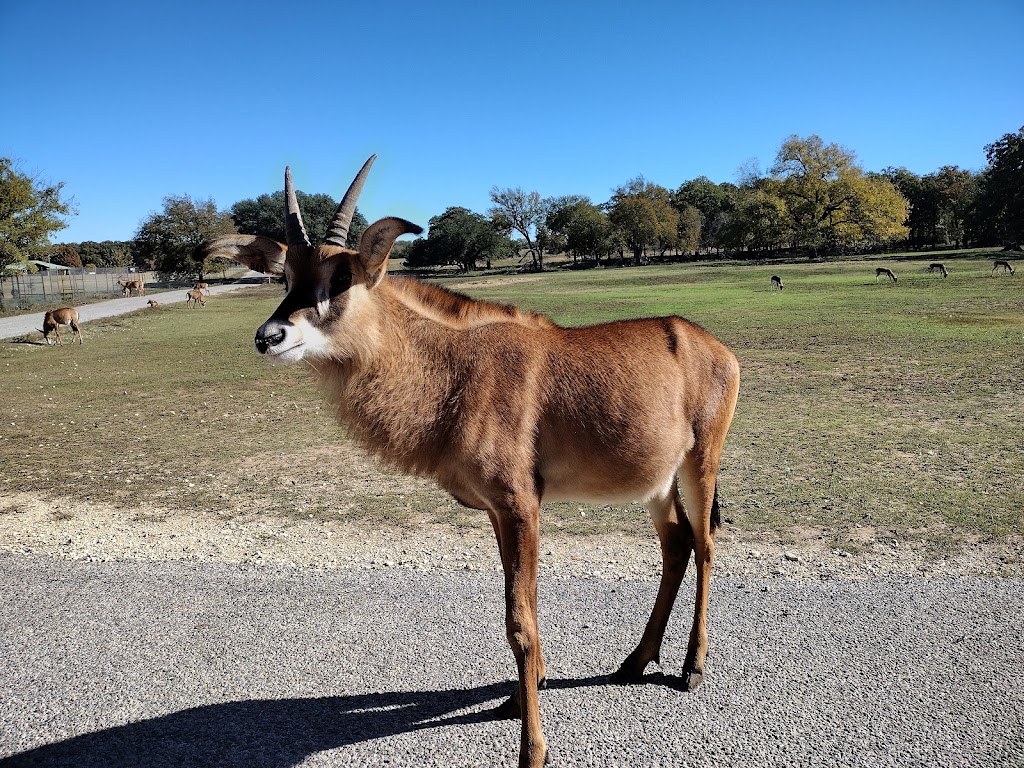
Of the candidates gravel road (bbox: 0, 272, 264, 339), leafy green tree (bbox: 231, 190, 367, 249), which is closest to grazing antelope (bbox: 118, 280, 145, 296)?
gravel road (bbox: 0, 272, 264, 339)

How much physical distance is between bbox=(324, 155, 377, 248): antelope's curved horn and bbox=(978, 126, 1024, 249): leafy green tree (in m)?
105

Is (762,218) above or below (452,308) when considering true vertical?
above

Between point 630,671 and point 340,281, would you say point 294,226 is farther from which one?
point 630,671

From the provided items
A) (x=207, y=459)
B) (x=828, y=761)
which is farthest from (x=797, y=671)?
(x=207, y=459)

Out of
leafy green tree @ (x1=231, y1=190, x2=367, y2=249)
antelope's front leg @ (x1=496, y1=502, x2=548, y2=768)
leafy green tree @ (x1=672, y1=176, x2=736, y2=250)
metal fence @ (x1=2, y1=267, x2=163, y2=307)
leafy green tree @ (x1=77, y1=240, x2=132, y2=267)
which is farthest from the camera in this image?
leafy green tree @ (x1=77, y1=240, x2=132, y2=267)

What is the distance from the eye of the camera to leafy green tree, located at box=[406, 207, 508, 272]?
116 meters

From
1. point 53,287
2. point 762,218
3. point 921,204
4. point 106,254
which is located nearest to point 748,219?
point 762,218

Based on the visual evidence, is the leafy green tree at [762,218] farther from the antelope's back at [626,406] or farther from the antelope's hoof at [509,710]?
the antelope's hoof at [509,710]

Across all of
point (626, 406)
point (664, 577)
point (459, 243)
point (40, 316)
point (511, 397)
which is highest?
point (459, 243)

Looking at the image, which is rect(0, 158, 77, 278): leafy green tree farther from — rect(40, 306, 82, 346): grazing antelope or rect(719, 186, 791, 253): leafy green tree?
rect(719, 186, 791, 253): leafy green tree

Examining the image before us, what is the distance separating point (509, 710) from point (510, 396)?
1960 mm

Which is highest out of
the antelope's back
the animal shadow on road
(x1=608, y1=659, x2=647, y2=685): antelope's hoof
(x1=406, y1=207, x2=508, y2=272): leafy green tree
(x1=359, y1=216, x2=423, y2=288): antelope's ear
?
(x1=406, y1=207, x2=508, y2=272): leafy green tree

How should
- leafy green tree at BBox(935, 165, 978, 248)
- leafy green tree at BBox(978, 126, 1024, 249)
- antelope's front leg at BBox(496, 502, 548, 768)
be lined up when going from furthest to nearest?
leafy green tree at BBox(935, 165, 978, 248)
leafy green tree at BBox(978, 126, 1024, 249)
antelope's front leg at BBox(496, 502, 548, 768)

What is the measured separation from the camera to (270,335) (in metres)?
3.90
